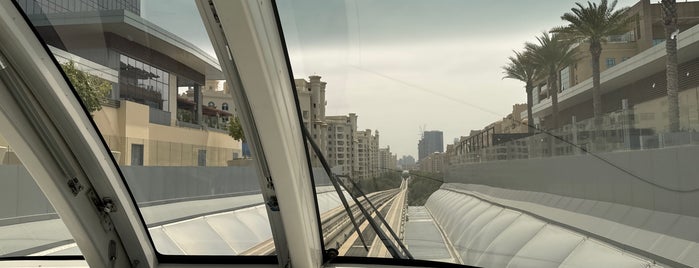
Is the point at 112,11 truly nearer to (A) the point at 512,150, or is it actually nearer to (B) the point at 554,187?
(A) the point at 512,150

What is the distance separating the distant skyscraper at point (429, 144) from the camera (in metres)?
2.73

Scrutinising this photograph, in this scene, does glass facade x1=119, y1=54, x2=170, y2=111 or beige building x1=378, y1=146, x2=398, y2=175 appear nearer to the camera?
glass facade x1=119, y1=54, x2=170, y2=111

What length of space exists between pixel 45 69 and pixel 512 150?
2.42 m

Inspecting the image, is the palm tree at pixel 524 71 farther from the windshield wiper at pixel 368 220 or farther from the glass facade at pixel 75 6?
the glass facade at pixel 75 6

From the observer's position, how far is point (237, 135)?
2713 millimetres

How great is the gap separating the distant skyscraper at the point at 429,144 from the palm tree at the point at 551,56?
25.9 inches

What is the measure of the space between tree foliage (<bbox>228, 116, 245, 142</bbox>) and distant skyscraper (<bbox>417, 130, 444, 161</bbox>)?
3.28 feet

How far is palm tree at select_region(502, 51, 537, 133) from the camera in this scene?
2.30 m

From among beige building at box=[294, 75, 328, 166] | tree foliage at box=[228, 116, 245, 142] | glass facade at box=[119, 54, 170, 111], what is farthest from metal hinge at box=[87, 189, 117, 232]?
beige building at box=[294, 75, 328, 166]

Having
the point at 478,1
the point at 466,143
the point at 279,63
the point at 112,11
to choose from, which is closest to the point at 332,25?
the point at 279,63

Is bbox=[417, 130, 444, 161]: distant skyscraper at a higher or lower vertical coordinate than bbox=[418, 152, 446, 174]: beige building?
higher

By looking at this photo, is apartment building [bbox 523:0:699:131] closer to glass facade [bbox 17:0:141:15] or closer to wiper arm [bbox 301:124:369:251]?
wiper arm [bbox 301:124:369:251]

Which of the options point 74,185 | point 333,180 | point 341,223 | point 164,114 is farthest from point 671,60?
point 74,185

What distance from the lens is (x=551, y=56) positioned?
2270 mm
